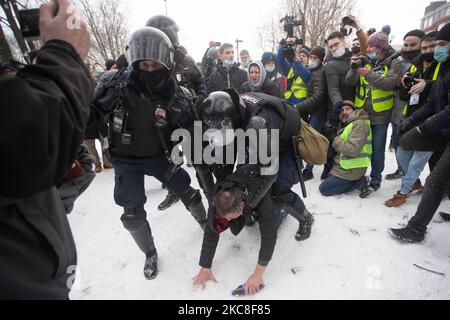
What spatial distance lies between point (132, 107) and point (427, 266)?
2663 mm

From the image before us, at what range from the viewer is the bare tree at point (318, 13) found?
12164mm

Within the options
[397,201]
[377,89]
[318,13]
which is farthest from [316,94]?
[318,13]

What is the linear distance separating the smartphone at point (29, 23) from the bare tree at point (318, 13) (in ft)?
42.5

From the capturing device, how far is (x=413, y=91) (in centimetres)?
265

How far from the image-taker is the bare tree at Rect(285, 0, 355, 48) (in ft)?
39.9

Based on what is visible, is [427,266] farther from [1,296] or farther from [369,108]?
[1,296]

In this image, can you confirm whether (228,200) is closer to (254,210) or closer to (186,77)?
(254,210)

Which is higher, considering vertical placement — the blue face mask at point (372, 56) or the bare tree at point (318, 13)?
the bare tree at point (318, 13)

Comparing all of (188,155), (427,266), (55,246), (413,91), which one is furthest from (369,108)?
(55,246)

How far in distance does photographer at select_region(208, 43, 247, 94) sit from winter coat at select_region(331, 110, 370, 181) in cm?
193

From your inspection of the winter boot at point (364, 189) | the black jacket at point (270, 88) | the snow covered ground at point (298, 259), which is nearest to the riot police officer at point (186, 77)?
the snow covered ground at point (298, 259)

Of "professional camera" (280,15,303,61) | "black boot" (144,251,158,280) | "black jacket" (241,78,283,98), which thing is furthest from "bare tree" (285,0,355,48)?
"black boot" (144,251,158,280)

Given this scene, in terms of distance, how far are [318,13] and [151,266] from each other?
45.1ft

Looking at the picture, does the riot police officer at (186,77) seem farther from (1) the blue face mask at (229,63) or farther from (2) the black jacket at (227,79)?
(1) the blue face mask at (229,63)
